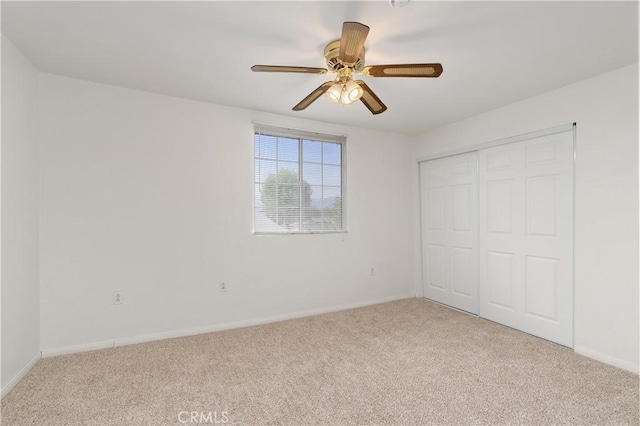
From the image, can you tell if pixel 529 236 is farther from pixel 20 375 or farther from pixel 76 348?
pixel 20 375

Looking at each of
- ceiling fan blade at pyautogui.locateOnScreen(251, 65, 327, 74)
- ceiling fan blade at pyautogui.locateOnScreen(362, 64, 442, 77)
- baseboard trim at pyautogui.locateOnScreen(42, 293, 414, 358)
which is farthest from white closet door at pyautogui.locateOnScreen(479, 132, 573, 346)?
ceiling fan blade at pyautogui.locateOnScreen(251, 65, 327, 74)

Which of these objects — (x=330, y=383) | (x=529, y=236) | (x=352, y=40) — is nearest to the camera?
(x=352, y=40)

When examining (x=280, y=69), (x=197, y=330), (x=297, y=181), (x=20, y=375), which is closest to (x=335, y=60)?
(x=280, y=69)

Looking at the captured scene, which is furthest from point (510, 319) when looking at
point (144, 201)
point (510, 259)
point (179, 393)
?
point (144, 201)

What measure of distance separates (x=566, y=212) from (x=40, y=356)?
4745mm

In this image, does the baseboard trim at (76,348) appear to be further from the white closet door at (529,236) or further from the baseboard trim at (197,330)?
the white closet door at (529,236)

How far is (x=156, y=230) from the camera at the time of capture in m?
3.00

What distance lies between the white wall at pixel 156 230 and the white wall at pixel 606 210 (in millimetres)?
2322

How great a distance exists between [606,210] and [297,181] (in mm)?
2928

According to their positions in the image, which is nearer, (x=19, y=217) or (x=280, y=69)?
(x=280, y=69)

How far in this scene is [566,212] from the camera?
2.81 m

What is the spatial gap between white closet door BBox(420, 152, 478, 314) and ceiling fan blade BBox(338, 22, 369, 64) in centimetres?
256

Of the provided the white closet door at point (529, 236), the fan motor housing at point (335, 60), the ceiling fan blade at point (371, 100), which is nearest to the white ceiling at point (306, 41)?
the fan motor housing at point (335, 60)

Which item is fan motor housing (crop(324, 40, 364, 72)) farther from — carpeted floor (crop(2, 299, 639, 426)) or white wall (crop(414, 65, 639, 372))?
carpeted floor (crop(2, 299, 639, 426))
